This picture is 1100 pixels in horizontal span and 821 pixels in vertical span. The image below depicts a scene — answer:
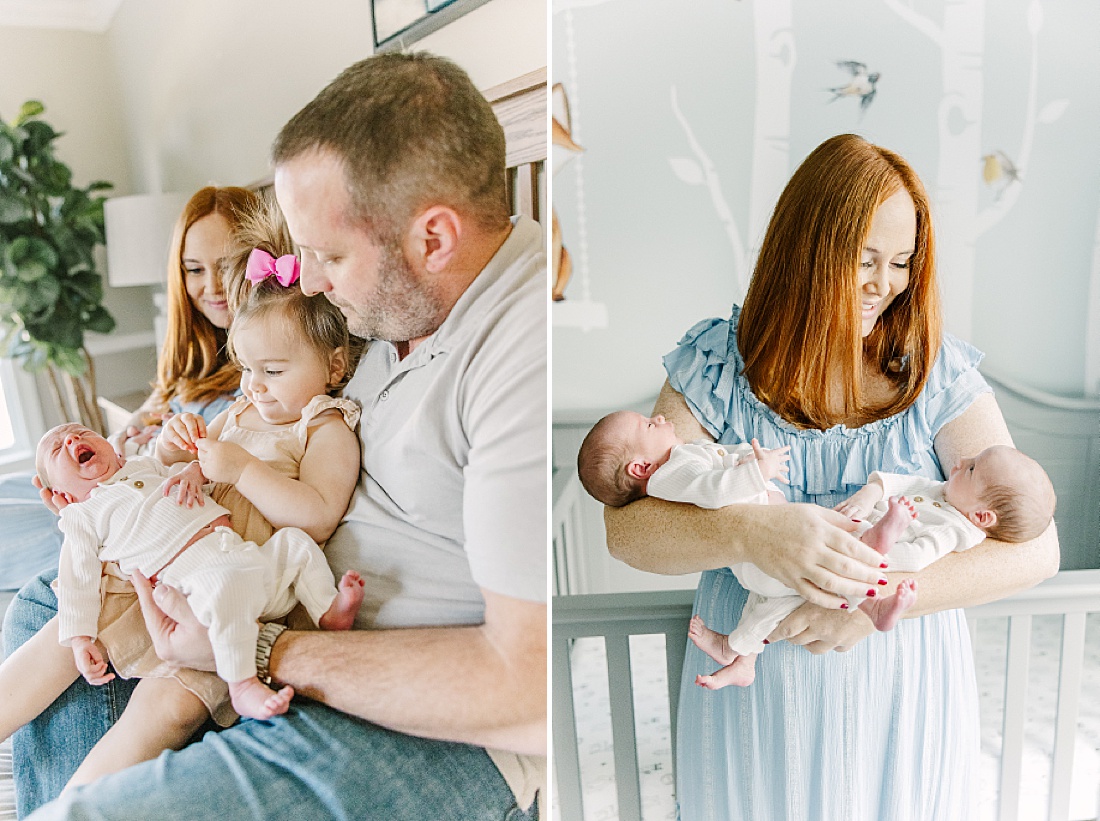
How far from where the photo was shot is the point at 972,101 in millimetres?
884

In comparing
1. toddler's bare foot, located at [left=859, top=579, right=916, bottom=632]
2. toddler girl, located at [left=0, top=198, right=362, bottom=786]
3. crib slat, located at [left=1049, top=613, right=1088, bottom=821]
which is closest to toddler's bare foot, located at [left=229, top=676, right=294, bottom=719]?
toddler girl, located at [left=0, top=198, right=362, bottom=786]

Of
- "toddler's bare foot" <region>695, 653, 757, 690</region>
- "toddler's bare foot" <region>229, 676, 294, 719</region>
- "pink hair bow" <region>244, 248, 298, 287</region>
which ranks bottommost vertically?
"toddler's bare foot" <region>695, 653, 757, 690</region>

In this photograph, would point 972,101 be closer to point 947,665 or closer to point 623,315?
point 623,315

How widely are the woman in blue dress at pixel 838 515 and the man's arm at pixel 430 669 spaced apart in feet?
0.68

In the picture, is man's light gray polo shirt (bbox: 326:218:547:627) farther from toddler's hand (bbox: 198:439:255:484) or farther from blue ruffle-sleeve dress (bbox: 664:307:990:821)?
blue ruffle-sleeve dress (bbox: 664:307:990:821)

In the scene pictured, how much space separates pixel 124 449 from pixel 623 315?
0.72 m

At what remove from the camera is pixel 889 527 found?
659 millimetres

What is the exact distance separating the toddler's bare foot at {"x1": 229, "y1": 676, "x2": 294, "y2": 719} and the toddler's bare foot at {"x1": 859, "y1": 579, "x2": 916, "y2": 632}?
557 millimetres

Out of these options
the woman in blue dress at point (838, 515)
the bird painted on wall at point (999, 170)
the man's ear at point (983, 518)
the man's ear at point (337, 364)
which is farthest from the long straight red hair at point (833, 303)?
the man's ear at point (337, 364)

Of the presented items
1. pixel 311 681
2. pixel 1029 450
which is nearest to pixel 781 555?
pixel 311 681

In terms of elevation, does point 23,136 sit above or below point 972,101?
below

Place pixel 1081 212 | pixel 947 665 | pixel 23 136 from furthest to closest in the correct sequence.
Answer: pixel 1081 212 → pixel 947 665 → pixel 23 136

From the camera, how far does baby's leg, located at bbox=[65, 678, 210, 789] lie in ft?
1.90

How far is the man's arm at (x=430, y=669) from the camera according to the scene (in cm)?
58
